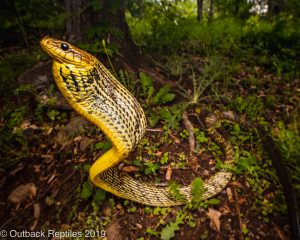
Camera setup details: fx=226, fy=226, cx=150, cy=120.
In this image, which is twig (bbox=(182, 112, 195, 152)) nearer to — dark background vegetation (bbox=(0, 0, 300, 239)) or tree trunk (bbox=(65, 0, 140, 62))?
dark background vegetation (bbox=(0, 0, 300, 239))

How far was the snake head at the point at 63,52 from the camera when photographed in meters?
1.25

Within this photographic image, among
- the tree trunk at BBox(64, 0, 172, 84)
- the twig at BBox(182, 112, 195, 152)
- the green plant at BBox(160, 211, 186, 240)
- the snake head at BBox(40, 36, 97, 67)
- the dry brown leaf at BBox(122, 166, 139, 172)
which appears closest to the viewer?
the snake head at BBox(40, 36, 97, 67)

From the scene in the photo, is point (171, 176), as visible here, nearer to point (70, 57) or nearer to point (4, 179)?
point (70, 57)

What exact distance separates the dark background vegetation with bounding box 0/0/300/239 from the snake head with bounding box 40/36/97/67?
1.14 metres

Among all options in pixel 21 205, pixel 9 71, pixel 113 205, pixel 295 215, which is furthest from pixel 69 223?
pixel 9 71

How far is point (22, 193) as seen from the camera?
258 centimetres

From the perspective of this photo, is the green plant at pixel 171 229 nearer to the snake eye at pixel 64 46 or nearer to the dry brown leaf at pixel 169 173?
the dry brown leaf at pixel 169 173

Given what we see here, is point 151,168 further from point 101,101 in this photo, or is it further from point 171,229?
point 101,101

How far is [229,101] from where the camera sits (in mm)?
3484

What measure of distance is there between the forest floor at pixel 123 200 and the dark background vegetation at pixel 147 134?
12 millimetres

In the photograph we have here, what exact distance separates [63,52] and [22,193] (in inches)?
79.9

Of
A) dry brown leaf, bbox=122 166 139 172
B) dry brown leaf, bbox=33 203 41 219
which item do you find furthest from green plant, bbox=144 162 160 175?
dry brown leaf, bbox=33 203 41 219

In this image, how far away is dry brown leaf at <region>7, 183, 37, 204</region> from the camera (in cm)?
254

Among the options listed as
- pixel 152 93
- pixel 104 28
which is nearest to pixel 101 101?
pixel 104 28
